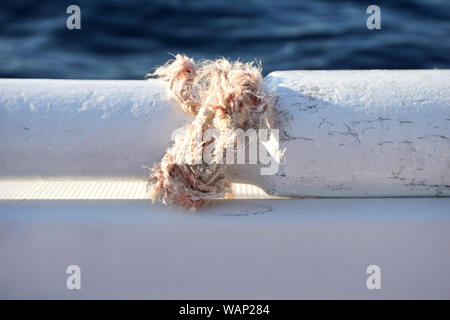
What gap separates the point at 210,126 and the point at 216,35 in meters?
2.95

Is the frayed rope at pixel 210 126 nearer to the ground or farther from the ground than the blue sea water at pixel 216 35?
nearer to the ground

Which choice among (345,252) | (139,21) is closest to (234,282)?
(345,252)

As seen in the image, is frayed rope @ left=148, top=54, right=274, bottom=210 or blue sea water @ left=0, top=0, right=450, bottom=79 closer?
frayed rope @ left=148, top=54, right=274, bottom=210

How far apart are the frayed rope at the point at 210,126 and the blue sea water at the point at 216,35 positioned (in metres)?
2.51

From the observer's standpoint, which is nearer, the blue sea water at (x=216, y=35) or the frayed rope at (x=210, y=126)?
Result: the frayed rope at (x=210, y=126)

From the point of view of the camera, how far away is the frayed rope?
1200 mm

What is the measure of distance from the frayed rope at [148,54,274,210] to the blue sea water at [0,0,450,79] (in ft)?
8.23

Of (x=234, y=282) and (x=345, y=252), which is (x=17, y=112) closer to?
(x=234, y=282)

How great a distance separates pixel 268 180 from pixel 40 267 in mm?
498

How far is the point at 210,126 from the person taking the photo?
48.4 inches

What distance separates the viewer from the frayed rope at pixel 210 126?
1200mm

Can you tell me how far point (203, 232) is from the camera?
4.01 ft

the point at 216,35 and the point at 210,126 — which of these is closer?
the point at 210,126

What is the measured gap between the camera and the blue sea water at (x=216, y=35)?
378 cm
